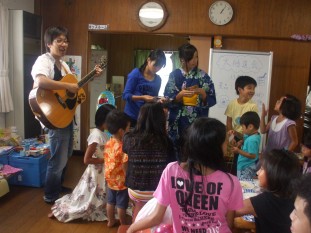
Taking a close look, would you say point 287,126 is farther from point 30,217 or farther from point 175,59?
point 175,59

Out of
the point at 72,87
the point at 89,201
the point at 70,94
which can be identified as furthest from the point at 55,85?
the point at 89,201

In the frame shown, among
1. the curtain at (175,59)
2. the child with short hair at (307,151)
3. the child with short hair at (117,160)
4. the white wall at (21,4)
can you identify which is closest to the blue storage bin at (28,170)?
the child with short hair at (117,160)

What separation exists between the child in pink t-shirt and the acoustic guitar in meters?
1.53

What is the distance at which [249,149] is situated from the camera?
2311 millimetres

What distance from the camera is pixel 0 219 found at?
2520 millimetres

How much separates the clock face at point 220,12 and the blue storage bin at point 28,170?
2.75 meters

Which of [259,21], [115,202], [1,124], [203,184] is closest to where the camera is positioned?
[203,184]

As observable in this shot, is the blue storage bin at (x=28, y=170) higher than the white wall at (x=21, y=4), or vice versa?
the white wall at (x=21, y=4)

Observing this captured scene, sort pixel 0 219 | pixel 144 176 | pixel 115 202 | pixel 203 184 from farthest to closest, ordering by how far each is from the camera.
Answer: pixel 0 219
pixel 115 202
pixel 144 176
pixel 203 184

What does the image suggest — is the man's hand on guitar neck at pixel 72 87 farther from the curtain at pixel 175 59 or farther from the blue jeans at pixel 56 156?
the curtain at pixel 175 59

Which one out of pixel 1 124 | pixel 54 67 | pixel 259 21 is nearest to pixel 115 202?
pixel 54 67

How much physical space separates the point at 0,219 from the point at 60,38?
159 centimetres

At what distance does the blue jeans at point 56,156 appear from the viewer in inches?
106

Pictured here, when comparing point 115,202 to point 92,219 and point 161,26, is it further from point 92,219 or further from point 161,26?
point 161,26
